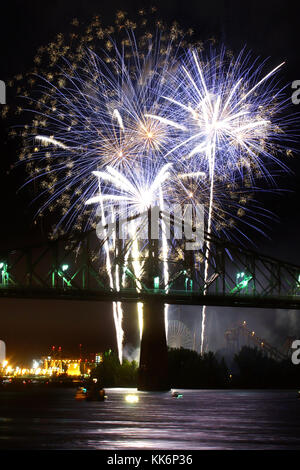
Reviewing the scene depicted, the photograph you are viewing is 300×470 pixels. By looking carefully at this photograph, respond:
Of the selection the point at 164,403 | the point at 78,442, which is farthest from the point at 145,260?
the point at 78,442

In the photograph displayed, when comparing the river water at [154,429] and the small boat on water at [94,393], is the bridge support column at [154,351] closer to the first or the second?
the small boat on water at [94,393]

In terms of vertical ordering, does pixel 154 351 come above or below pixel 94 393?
above

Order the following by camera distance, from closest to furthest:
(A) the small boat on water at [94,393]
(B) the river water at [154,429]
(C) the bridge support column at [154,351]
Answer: (B) the river water at [154,429]
(A) the small boat on water at [94,393]
(C) the bridge support column at [154,351]

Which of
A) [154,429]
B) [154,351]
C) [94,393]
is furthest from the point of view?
[154,351]

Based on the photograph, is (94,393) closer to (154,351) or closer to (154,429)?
(154,351)

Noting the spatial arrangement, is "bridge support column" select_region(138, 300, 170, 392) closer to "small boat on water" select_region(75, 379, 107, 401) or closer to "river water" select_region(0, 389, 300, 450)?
"small boat on water" select_region(75, 379, 107, 401)

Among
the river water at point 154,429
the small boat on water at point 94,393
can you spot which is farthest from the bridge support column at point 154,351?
the river water at point 154,429

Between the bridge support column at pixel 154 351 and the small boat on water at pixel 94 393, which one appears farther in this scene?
the bridge support column at pixel 154 351

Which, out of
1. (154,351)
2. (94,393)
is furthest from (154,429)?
(154,351)
